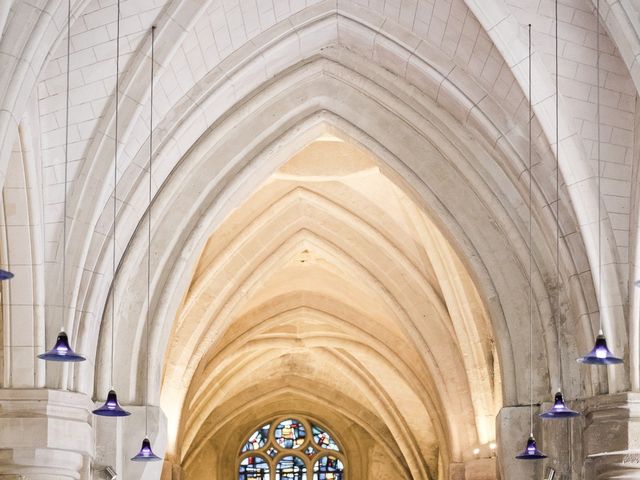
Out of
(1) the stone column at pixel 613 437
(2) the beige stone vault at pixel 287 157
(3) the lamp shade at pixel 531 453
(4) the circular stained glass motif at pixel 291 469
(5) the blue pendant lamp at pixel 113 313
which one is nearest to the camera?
(5) the blue pendant lamp at pixel 113 313

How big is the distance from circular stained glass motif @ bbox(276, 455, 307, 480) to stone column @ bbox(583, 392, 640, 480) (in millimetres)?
16356

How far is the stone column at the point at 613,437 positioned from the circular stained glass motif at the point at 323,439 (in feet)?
53.2

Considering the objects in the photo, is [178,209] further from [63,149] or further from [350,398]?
[350,398]

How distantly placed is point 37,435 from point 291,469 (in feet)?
57.2

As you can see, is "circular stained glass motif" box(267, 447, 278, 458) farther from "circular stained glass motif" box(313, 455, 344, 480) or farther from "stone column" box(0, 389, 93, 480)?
"stone column" box(0, 389, 93, 480)

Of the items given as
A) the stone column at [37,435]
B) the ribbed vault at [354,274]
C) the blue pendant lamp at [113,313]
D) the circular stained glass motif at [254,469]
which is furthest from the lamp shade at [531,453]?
the circular stained glass motif at [254,469]

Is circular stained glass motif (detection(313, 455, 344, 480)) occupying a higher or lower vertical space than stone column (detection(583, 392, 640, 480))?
higher

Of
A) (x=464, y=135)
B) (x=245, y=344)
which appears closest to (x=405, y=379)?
(x=245, y=344)

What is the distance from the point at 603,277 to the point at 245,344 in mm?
11366

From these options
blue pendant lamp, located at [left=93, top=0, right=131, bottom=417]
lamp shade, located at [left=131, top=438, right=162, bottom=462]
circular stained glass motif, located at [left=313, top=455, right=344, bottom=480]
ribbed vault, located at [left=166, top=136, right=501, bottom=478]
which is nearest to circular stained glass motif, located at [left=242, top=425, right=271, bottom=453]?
circular stained glass motif, located at [left=313, top=455, right=344, bottom=480]

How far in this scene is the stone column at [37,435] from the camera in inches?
490

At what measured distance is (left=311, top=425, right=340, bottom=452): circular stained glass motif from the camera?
2958 cm

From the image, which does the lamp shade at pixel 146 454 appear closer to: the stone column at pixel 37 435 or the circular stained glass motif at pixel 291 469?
the stone column at pixel 37 435

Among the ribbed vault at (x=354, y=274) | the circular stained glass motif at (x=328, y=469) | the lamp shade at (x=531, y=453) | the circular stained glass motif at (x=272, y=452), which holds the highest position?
the ribbed vault at (x=354, y=274)
